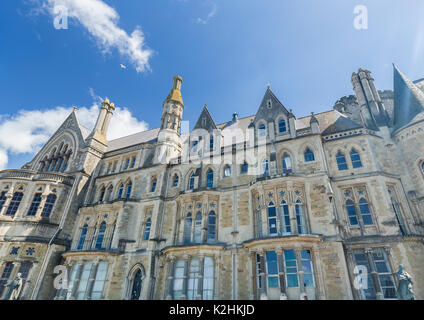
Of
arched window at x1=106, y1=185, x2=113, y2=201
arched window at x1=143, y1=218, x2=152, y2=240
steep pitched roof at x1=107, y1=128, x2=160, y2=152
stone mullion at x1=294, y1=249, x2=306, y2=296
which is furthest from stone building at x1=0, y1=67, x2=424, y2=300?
steep pitched roof at x1=107, y1=128, x2=160, y2=152

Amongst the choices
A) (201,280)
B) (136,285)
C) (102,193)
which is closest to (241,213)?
(201,280)

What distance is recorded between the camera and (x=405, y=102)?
21016 millimetres

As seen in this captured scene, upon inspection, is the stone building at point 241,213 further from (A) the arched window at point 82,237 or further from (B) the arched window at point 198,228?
(A) the arched window at point 82,237

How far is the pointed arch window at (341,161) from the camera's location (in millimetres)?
19172

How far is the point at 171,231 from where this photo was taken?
68.9 ft

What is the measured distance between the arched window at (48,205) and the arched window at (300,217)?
21.4 metres

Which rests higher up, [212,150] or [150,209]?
[212,150]

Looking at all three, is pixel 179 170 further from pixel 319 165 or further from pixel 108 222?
pixel 319 165

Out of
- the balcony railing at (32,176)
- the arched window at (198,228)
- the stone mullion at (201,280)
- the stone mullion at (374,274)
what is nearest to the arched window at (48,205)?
the balcony railing at (32,176)

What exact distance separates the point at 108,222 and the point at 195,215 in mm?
8084

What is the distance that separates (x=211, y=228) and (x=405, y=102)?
59.4ft
